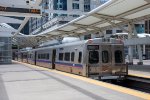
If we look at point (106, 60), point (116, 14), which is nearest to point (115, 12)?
point (116, 14)

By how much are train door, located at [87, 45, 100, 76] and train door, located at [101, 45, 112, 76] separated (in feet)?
0.98

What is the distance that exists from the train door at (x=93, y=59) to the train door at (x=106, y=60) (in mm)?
297

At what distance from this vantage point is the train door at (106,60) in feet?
57.6

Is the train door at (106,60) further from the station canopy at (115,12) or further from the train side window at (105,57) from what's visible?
the station canopy at (115,12)

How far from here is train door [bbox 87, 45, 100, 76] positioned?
17344 mm

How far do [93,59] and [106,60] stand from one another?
80 centimetres

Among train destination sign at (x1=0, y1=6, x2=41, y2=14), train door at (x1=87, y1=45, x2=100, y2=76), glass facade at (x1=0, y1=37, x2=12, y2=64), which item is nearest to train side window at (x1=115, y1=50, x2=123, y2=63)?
train door at (x1=87, y1=45, x2=100, y2=76)

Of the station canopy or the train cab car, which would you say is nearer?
the train cab car

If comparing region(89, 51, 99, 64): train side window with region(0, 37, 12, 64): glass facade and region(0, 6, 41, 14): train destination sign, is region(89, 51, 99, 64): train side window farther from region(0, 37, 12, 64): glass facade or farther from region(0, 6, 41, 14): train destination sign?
region(0, 37, 12, 64): glass facade

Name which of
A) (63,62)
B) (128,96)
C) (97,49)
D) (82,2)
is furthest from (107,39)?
(82,2)

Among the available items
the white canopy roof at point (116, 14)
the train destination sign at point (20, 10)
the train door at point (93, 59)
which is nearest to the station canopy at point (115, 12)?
the white canopy roof at point (116, 14)

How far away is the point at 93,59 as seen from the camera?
17.6 m

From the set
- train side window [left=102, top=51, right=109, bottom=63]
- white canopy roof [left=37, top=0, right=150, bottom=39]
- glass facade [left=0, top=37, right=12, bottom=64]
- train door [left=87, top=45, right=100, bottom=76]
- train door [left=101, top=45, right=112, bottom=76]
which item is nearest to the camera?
train door [left=87, top=45, right=100, bottom=76]

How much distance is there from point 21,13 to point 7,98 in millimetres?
12742
